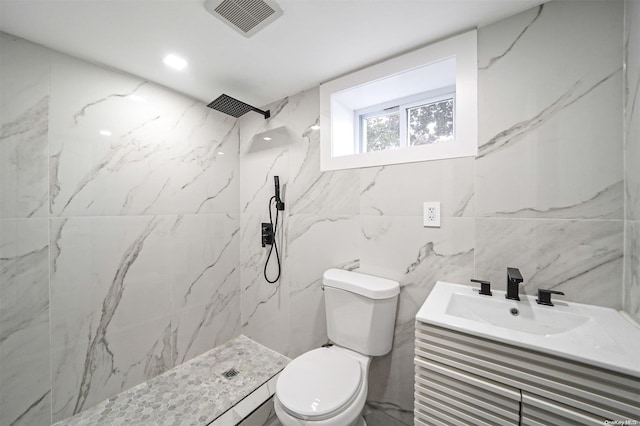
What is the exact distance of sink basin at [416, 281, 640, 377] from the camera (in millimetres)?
668

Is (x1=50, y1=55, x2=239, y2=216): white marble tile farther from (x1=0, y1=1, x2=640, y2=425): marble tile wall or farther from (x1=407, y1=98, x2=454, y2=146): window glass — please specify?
(x1=407, y1=98, x2=454, y2=146): window glass

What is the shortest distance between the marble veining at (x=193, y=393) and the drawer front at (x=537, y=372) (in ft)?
4.03

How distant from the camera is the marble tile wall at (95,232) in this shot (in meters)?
1.22

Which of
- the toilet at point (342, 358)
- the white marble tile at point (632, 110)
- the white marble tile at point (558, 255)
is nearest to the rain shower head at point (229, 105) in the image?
the toilet at point (342, 358)

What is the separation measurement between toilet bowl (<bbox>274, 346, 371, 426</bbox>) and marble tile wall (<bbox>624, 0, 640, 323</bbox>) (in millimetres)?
1088

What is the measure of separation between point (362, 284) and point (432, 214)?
55 cm

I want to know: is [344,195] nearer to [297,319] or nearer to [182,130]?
[297,319]

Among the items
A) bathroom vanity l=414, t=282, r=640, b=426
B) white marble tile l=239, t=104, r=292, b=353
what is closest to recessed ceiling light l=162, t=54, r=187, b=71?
white marble tile l=239, t=104, r=292, b=353

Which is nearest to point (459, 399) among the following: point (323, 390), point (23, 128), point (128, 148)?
point (323, 390)

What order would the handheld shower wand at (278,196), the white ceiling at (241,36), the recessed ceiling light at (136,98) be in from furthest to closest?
the handheld shower wand at (278,196)
the recessed ceiling light at (136,98)
the white ceiling at (241,36)

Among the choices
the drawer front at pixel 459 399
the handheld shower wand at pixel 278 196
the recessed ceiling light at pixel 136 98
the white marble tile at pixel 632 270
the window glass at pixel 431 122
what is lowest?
the drawer front at pixel 459 399

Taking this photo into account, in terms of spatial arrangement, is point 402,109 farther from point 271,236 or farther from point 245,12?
point 271,236

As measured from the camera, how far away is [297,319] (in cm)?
185

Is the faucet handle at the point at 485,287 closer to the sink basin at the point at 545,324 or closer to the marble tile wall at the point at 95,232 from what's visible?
the sink basin at the point at 545,324
